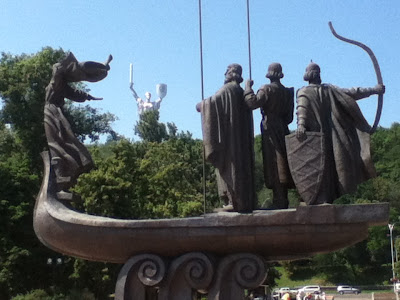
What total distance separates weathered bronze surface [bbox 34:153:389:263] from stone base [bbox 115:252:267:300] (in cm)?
16

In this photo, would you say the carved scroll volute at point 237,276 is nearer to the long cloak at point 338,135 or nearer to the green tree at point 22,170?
the long cloak at point 338,135

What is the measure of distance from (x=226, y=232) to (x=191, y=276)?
2.70 feet

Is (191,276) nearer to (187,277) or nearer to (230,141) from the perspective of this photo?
(187,277)

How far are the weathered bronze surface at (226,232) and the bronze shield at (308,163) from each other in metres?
0.31

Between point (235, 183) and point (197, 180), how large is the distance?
28.7 m

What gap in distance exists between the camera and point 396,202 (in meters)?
52.2

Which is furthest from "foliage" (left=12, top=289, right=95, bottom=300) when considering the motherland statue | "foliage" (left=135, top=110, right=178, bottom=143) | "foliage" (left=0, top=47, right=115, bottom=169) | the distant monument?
the distant monument

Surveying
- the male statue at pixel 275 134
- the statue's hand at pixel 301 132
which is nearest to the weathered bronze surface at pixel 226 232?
the male statue at pixel 275 134

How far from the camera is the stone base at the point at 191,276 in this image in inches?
365

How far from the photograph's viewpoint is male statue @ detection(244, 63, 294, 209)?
10086 millimetres

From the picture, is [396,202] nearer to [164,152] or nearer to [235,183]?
[164,152]

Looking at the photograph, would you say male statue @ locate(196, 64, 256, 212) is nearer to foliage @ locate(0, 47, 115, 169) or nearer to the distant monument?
foliage @ locate(0, 47, 115, 169)

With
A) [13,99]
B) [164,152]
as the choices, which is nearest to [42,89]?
[13,99]

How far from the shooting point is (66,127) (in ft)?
34.4
